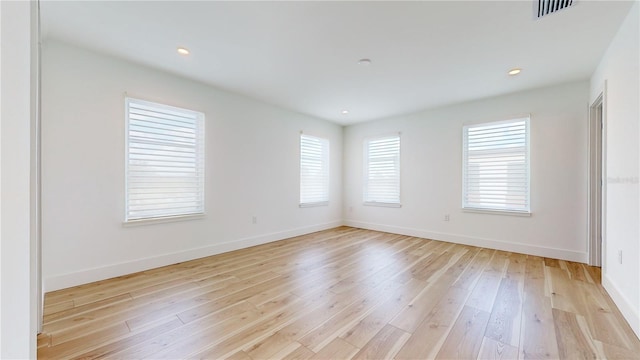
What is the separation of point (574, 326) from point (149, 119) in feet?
15.3

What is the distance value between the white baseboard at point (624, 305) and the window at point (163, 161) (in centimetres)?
446

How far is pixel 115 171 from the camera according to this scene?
288cm

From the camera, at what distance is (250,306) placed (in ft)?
7.28

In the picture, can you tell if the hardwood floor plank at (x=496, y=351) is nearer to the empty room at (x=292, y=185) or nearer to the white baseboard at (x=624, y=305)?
the empty room at (x=292, y=185)

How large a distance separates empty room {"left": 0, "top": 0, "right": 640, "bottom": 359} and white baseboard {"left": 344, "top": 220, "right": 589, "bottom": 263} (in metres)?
0.04

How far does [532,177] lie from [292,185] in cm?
393

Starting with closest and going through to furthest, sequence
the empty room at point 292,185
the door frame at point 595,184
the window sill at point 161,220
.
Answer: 1. the empty room at point 292,185
2. the window sill at point 161,220
3. the door frame at point 595,184

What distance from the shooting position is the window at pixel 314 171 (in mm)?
5286

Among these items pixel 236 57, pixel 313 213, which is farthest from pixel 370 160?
pixel 236 57

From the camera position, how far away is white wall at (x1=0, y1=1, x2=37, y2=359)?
2.38 feet

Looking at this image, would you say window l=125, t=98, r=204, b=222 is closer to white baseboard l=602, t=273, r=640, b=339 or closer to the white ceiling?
the white ceiling

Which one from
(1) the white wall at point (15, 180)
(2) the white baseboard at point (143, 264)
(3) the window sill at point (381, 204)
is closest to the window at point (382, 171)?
(3) the window sill at point (381, 204)

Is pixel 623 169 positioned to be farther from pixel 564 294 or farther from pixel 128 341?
pixel 128 341

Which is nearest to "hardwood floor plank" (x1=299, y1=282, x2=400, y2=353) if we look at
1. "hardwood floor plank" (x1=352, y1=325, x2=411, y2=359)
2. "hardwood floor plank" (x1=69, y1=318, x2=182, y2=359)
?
"hardwood floor plank" (x1=352, y1=325, x2=411, y2=359)
